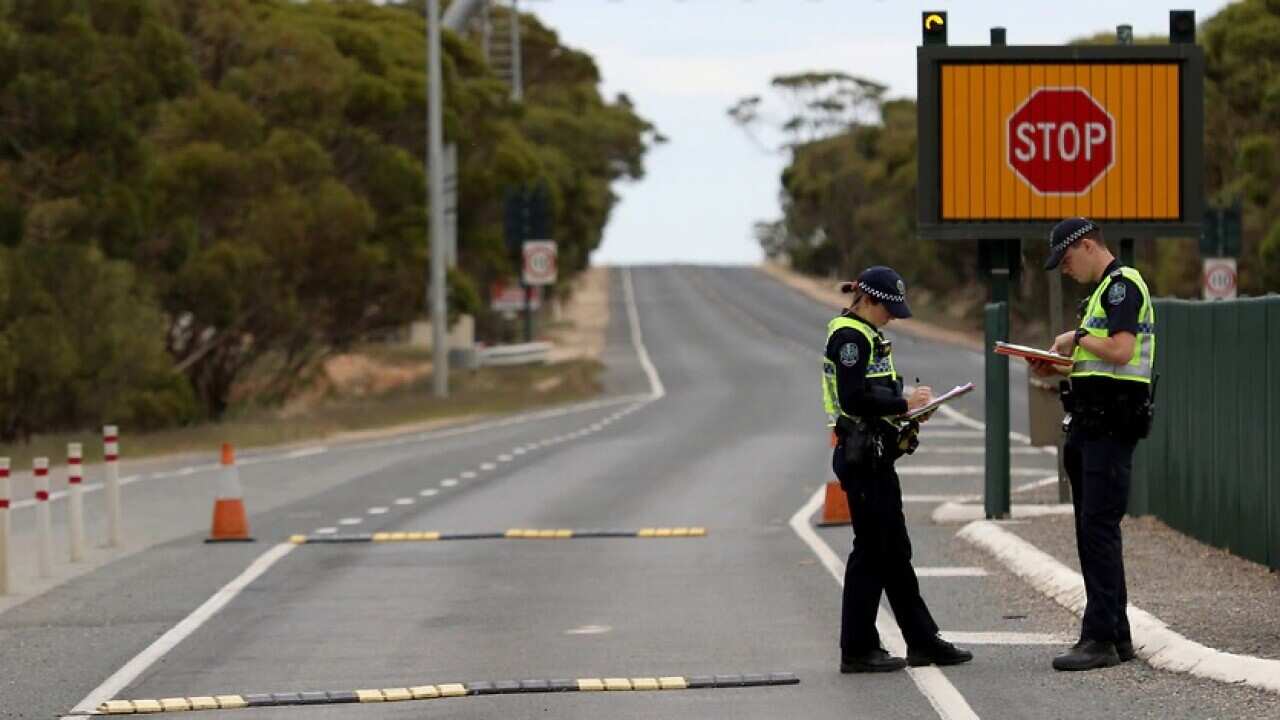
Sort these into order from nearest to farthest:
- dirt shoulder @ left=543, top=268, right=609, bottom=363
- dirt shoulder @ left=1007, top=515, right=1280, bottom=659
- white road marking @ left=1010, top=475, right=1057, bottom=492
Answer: dirt shoulder @ left=1007, top=515, right=1280, bottom=659
white road marking @ left=1010, top=475, right=1057, bottom=492
dirt shoulder @ left=543, top=268, right=609, bottom=363

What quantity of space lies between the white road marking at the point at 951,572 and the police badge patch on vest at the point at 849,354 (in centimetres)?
513

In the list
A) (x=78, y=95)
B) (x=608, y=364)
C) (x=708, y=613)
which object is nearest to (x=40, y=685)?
(x=708, y=613)

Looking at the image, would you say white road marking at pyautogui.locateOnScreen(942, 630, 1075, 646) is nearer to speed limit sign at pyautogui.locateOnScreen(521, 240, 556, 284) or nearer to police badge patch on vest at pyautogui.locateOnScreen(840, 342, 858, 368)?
police badge patch on vest at pyautogui.locateOnScreen(840, 342, 858, 368)

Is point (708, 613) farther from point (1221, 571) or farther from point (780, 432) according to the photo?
point (780, 432)

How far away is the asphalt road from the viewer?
1077cm

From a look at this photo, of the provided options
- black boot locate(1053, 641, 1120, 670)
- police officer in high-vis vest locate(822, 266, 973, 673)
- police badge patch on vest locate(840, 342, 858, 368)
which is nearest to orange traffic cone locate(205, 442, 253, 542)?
police officer in high-vis vest locate(822, 266, 973, 673)

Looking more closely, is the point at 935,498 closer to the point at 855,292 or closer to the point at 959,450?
the point at 959,450

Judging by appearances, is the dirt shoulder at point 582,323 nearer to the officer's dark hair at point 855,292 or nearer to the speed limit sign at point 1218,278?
the speed limit sign at point 1218,278

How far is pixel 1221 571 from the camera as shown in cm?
1507

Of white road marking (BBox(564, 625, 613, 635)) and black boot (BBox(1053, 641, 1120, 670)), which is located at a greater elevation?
black boot (BBox(1053, 641, 1120, 670))

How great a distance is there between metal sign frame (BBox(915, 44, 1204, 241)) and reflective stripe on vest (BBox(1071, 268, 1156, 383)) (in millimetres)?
7954

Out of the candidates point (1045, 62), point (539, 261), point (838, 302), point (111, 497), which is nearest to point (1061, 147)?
point (1045, 62)

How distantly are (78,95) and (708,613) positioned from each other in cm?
2578

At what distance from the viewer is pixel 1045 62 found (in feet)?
62.4
